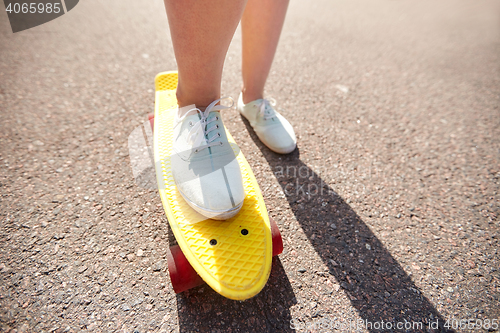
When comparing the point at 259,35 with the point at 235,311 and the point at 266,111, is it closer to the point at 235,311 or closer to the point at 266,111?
the point at 266,111

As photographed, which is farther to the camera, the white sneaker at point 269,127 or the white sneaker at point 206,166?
the white sneaker at point 269,127

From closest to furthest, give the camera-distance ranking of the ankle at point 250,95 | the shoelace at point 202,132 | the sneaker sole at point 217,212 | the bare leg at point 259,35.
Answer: the sneaker sole at point 217,212 → the shoelace at point 202,132 → the bare leg at point 259,35 → the ankle at point 250,95

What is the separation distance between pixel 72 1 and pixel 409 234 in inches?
148

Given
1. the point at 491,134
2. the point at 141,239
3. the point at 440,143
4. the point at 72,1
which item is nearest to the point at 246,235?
the point at 141,239

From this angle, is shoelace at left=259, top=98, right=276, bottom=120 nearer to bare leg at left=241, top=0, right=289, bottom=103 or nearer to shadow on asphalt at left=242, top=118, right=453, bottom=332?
bare leg at left=241, top=0, right=289, bottom=103

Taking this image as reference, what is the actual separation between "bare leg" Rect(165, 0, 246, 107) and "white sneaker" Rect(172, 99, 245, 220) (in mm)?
120

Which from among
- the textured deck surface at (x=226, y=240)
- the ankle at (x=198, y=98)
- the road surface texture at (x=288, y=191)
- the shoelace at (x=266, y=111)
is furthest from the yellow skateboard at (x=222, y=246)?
the shoelace at (x=266, y=111)

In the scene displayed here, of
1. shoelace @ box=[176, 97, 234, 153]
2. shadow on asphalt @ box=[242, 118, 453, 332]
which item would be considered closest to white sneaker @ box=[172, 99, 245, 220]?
shoelace @ box=[176, 97, 234, 153]

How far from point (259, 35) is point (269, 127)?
1.73ft

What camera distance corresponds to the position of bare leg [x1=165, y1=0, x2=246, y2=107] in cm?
110

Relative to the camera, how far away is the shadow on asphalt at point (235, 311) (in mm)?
1090

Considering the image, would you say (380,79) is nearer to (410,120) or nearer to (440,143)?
(410,120)

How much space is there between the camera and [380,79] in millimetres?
2674

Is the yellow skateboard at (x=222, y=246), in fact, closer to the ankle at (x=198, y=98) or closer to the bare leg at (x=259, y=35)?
the ankle at (x=198, y=98)
